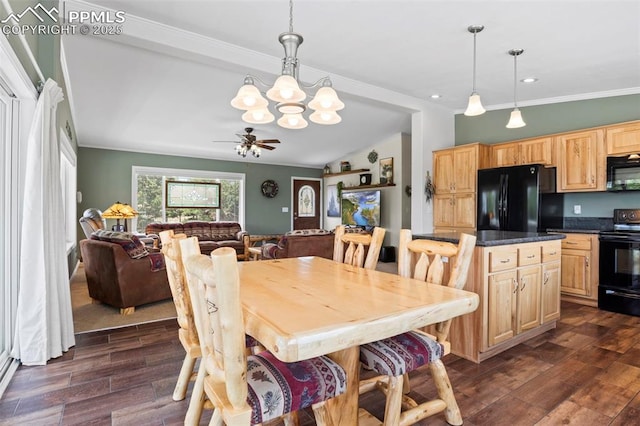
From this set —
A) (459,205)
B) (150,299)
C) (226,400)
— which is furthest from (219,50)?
(459,205)

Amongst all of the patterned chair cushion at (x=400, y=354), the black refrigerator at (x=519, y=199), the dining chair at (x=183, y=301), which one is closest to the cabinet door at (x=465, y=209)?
the black refrigerator at (x=519, y=199)

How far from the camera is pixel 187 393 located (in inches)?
81.7

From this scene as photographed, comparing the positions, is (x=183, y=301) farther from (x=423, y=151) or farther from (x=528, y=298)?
(x=423, y=151)

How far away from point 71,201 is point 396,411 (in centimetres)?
651

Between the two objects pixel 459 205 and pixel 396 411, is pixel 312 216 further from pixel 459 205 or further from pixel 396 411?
pixel 396 411

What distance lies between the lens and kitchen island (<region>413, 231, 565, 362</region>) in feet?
8.29

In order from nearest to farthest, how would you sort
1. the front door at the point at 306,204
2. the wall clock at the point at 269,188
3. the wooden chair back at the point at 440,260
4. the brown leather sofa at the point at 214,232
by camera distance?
the wooden chair back at the point at 440,260 < the brown leather sofa at the point at 214,232 < the wall clock at the point at 269,188 < the front door at the point at 306,204

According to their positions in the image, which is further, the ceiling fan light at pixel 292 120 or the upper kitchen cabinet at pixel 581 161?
the upper kitchen cabinet at pixel 581 161

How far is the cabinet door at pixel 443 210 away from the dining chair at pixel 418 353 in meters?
3.65

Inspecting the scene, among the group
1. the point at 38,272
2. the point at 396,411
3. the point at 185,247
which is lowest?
the point at 396,411

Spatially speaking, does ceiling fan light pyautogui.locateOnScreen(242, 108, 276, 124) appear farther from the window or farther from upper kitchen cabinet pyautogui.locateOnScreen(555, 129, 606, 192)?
the window

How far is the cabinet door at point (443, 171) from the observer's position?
17.4ft

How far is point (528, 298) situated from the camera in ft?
9.45

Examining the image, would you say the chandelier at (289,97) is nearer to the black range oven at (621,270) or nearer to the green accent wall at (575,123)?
the black range oven at (621,270)
